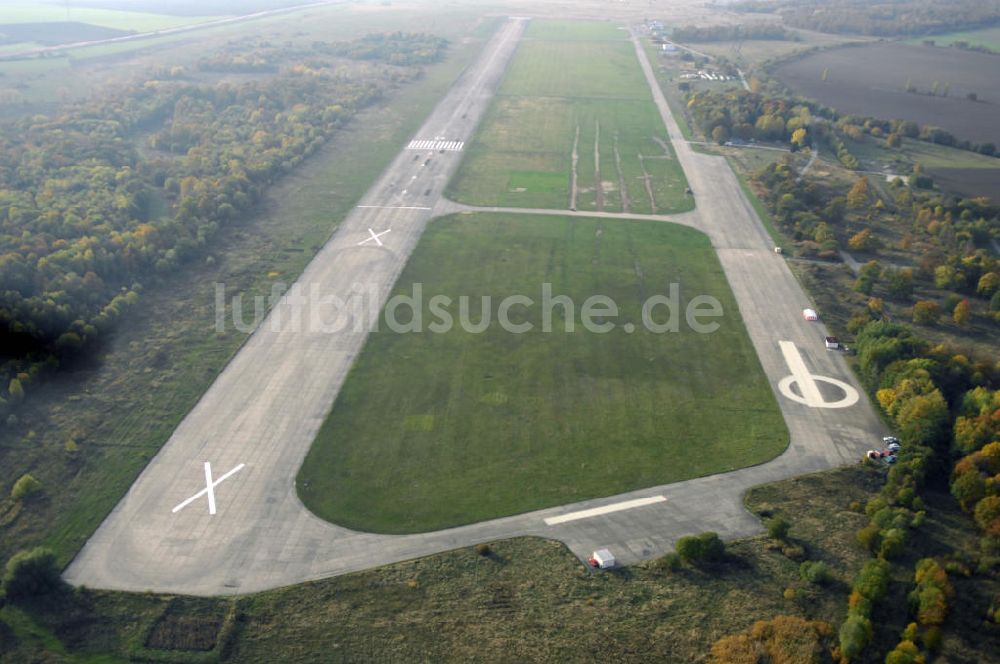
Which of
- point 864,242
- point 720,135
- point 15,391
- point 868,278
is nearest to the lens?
point 15,391

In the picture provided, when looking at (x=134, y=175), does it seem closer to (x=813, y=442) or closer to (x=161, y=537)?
(x=161, y=537)

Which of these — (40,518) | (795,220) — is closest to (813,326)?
(795,220)

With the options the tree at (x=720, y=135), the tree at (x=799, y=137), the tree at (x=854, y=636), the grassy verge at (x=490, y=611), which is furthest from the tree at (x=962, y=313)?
the tree at (x=720, y=135)

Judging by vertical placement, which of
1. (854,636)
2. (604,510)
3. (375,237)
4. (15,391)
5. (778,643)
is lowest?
(604,510)

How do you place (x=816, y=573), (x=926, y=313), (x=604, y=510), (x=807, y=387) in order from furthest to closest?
(x=926, y=313), (x=807, y=387), (x=604, y=510), (x=816, y=573)

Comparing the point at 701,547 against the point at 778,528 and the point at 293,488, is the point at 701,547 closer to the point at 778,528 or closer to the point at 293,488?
the point at 778,528

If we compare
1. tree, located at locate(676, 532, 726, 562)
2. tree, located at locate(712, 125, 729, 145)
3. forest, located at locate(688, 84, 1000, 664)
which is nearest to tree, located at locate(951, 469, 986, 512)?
forest, located at locate(688, 84, 1000, 664)

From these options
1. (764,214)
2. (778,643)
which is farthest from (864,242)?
(778,643)

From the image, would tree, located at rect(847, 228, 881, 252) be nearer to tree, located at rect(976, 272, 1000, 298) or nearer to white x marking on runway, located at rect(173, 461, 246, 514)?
tree, located at rect(976, 272, 1000, 298)
